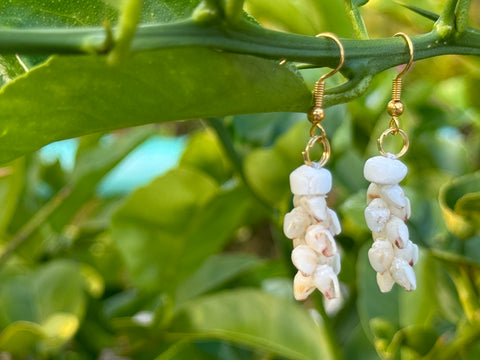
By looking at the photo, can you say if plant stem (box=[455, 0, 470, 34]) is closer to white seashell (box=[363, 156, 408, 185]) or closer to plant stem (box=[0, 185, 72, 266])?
white seashell (box=[363, 156, 408, 185])

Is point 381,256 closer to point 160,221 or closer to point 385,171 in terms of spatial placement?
point 385,171

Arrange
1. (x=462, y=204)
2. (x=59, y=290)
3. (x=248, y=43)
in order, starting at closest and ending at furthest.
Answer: (x=248, y=43), (x=462, y=204), (x=59, y=290)

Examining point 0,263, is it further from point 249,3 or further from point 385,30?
point 385,30

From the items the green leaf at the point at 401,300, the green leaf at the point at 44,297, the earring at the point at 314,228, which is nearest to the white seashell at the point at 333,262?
the earring at the point at 314,228

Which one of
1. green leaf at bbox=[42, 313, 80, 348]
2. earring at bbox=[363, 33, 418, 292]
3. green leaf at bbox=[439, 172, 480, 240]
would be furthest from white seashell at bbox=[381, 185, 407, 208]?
green leaf at bbox=[42, 313, 80, 348]

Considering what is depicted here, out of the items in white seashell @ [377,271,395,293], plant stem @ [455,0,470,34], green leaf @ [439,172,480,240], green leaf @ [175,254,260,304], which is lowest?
green leaf @ [175,254,260,304]

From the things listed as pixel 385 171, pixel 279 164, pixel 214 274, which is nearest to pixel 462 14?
pixel 385 171
